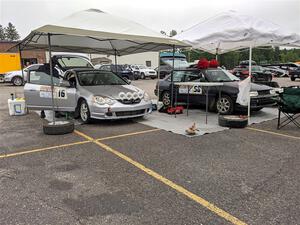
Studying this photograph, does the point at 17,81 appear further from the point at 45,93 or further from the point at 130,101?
the point at 130,101

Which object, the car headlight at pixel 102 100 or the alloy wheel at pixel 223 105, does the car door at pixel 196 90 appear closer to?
the alloy wheel at pixel 223 105

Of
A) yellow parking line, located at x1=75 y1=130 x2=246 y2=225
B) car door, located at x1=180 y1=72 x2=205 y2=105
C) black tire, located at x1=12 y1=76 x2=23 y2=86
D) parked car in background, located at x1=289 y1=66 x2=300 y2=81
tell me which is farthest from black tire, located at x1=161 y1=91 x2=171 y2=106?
parked car in background, located at x1=289 y1=66 x2=300 y2=81

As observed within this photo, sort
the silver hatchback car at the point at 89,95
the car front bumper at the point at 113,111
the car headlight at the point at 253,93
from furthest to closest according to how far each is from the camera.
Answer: the car headlight at the point at 253,93 → the silver hatchback car at the point at 89,95 → the car front bumper at the point at 113,111

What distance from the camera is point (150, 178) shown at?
3.87 m

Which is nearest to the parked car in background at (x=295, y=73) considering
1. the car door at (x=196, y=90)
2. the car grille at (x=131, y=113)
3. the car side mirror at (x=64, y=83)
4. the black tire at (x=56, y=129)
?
the car door at (x=196, y=90)

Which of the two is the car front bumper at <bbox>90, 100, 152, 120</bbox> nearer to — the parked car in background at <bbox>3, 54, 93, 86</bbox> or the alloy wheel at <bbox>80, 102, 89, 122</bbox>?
the alloy wheel at <bbox>80, 102, 89, 122</bbox>

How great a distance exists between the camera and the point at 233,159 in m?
4.62

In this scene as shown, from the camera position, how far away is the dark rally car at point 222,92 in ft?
26.7

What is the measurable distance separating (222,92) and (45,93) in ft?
16.6

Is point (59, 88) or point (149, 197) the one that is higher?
point (59, 88)

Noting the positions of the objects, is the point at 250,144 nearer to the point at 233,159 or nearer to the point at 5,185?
the point at 233,159

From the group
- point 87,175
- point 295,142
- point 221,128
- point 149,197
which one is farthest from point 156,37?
point 149,197

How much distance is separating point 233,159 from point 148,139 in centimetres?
185

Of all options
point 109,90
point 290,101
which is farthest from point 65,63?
point 290,101
